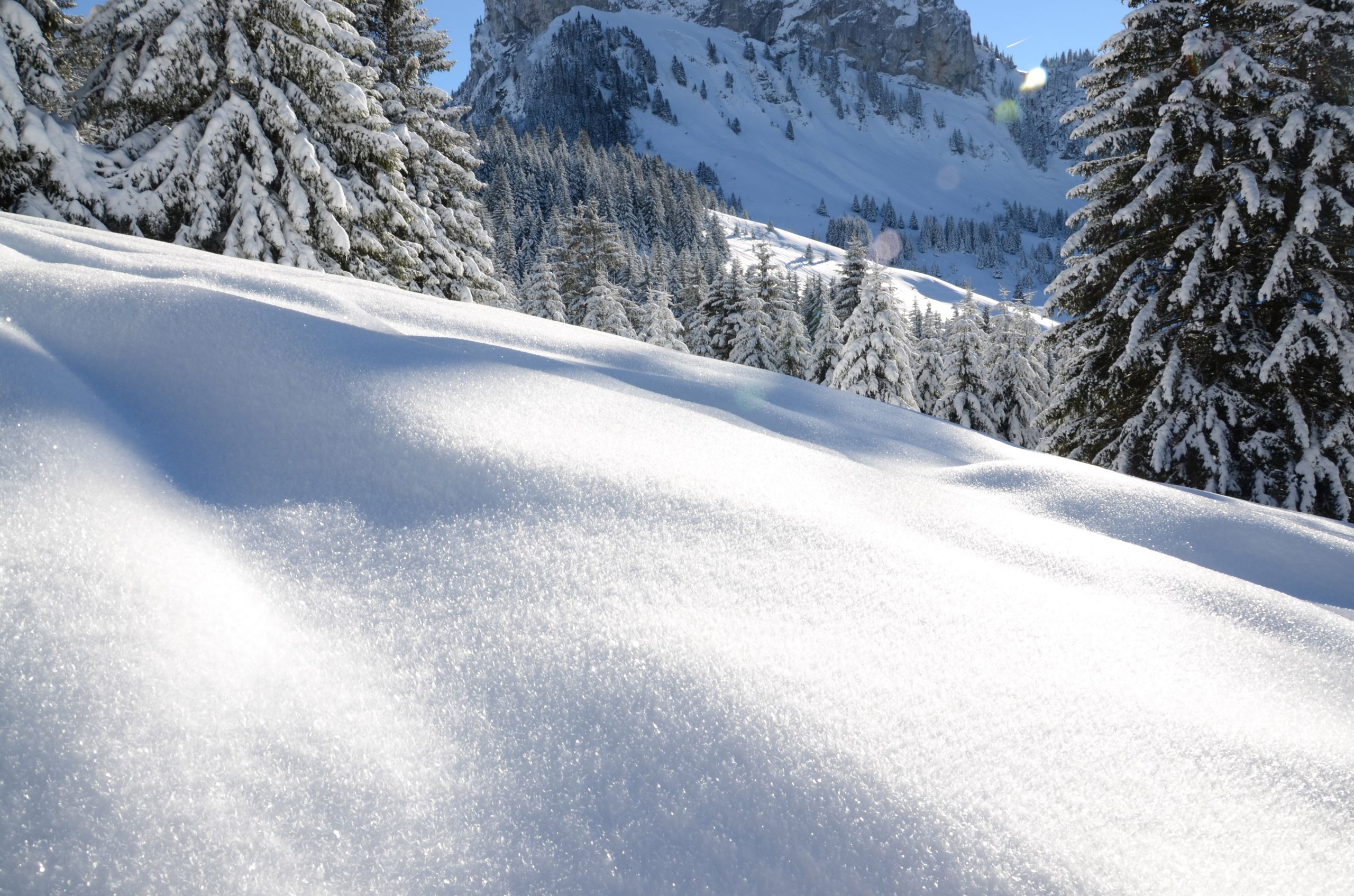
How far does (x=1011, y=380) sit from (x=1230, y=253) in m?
16.3

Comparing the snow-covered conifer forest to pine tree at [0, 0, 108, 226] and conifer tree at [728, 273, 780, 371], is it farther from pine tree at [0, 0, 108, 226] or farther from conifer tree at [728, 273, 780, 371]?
conifer tree at [728, 273, 780, 371]

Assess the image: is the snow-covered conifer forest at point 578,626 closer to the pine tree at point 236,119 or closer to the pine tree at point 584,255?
the pine tree at point 236,119

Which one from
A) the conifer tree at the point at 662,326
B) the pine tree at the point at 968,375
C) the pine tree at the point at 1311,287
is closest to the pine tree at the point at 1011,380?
the pine tree at the point at 968,375

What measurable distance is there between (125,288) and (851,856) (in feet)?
9.78

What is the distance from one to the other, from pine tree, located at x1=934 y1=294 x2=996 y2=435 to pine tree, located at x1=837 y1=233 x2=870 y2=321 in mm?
3966

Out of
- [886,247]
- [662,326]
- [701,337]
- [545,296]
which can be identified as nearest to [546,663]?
[662,326]

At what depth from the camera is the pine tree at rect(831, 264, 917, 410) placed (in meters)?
21.1

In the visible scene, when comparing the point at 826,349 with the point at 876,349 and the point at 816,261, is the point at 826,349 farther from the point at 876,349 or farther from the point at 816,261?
the point at 816,261

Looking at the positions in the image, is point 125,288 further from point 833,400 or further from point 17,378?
point 833,400

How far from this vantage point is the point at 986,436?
4566 mm

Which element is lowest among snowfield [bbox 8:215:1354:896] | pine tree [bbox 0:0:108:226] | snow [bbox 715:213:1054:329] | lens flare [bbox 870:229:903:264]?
snowfield [bbox 8:215:1354:896]

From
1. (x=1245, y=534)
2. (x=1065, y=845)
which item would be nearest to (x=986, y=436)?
(x=1245, y=534)

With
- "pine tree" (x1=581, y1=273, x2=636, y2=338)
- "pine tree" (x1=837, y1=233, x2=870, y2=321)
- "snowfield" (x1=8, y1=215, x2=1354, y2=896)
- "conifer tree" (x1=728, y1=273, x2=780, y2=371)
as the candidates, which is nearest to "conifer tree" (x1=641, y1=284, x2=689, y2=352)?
"pine tree" (x1=581, y1=273, x2=636, y2=338)

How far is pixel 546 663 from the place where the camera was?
124cm
